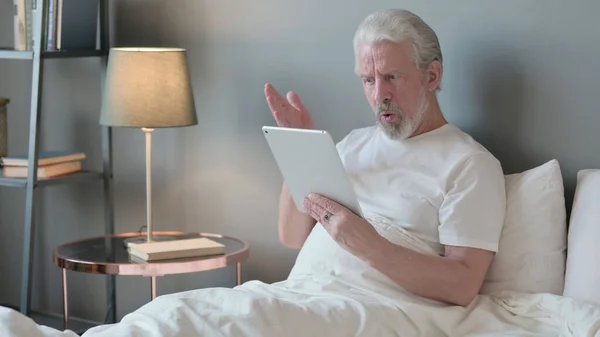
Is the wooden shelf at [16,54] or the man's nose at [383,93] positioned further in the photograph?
the wooden shelf at [16,54]

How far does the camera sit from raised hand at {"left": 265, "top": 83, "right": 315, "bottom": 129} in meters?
2.37

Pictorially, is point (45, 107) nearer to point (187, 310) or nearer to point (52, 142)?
point (52, 142)

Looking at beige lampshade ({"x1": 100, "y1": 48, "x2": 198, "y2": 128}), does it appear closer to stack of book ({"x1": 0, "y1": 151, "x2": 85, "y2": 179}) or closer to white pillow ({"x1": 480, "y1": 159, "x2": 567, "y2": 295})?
stack of book ({"x1": 0, "y1": 151, "x2": 85, "y2": 179})

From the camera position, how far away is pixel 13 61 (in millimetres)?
3432

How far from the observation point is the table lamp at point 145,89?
2703mm

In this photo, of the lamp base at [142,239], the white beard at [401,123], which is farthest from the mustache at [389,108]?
the lamp base at [142,239]

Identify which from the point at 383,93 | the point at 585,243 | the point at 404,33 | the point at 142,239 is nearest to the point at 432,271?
the point at 585,243

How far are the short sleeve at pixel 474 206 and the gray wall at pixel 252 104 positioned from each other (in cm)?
22

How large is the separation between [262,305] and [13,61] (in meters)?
1.83

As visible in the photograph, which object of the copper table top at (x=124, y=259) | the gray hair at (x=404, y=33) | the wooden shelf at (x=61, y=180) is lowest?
the copper table top at (x=124, y=259)

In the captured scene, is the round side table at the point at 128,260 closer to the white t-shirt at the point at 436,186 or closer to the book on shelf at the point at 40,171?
the book on shelf at the point at 40,171

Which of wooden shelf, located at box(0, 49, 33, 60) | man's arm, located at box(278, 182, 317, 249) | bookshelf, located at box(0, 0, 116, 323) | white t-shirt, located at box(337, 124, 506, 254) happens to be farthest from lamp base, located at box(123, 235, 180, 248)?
white t-shirt, located at box(337, 124, 506, 254)

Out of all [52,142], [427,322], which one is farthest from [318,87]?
[52,142]

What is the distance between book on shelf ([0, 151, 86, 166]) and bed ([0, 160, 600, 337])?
1.03m
